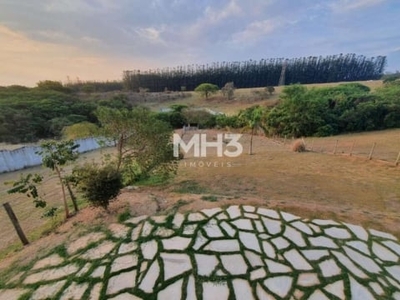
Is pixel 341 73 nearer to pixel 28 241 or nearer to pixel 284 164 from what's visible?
pixel 284 164

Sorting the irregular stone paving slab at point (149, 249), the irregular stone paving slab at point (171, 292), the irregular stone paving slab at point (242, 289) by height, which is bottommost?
the irregular stone paving slab at point (242, 289)

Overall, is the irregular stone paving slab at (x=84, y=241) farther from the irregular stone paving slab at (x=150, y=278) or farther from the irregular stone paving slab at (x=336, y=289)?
the irregular stone paving slab at (x=336, y=289)

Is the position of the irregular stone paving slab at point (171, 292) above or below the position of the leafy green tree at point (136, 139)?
below

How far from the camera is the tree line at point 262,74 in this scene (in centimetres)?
5691

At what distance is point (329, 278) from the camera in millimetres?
2686

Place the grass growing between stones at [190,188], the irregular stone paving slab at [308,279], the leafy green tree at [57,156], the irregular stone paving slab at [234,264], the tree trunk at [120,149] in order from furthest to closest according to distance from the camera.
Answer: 1. the grass growing between stones at [190,188]
2. the tree trunk at [120,149]
3. the leafy green tree at [57,156]
4. the irregular stone paving slab at [234,264]
5. the irregular stone paving slab at [308,279]

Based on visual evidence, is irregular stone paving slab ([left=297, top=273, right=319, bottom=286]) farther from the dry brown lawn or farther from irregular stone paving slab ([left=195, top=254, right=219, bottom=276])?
the dry brown lawn

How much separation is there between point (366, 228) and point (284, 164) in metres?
5.56

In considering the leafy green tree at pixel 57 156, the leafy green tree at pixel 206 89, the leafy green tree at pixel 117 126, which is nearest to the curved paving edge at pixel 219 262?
the leafy green tree at pixel 57 156

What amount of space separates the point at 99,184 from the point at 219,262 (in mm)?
2460

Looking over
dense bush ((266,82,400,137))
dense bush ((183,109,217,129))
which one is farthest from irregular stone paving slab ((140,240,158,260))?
dense bush ((183,109,217,129))

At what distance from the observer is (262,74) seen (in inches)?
2259

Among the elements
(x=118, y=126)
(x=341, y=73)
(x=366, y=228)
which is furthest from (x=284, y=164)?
(x=341, y=73)

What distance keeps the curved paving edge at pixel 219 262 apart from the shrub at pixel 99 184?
631mm
